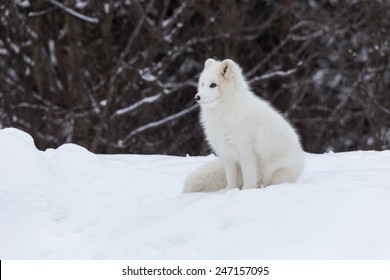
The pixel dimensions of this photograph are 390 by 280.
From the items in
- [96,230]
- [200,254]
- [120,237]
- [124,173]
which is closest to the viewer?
[200,254]

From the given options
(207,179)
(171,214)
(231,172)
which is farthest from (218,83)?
(171,214)

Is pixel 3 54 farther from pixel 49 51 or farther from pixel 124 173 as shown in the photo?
pixel 124 173

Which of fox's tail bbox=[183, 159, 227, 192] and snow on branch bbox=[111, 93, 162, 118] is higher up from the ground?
fox's tail bbox=[183, 159, 227, 192]

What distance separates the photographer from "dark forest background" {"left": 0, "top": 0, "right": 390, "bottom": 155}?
52.1 feet

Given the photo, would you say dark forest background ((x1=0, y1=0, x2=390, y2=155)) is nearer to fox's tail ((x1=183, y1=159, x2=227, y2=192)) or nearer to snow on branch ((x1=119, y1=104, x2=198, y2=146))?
snow on branch ((x1=119, y1=104, x2=198, y2=146))

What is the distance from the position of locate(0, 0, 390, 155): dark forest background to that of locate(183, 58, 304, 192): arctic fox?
30.0 feet

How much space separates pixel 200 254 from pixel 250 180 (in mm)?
1584

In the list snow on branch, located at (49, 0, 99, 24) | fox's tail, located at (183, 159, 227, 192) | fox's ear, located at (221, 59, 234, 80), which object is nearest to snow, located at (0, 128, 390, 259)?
fox's tail, located at (183, 159, 227, 192)

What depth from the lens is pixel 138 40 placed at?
16500 millimetres

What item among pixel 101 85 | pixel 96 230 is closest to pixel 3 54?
pixel 101 85

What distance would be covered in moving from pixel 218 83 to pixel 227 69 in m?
0.16

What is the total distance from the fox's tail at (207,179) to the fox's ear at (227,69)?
93 centimetres

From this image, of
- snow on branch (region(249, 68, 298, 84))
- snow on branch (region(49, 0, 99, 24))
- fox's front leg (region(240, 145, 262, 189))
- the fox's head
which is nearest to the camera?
fox's front leg (region(240, 145, 262, 189))

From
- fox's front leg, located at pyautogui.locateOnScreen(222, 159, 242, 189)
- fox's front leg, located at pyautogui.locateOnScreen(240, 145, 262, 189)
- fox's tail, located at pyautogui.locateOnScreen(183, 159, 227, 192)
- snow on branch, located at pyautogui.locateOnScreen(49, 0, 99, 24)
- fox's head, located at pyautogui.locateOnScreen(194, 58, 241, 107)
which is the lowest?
snow on branch, located at pyautogui.locateOnScreen(49, 0, 99, 24)
